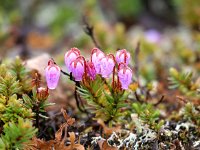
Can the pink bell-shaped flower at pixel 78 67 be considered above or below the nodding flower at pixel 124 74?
above

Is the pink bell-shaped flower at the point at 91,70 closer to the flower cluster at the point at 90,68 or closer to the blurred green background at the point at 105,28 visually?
the flower cluster at the point at 90,68

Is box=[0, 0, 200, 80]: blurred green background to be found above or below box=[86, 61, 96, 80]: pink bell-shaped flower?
above

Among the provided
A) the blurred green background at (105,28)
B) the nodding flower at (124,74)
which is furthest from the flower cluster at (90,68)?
the blurred green background at (105,28)

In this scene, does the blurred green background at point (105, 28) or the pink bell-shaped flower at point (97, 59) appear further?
the blurred green background at point (105, 28)

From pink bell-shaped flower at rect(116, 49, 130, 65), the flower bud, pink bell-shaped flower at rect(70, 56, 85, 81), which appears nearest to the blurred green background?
pink bell-shaped flower at rect(116, 49, 130, 65)

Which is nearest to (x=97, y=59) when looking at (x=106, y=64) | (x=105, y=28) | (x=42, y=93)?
(x=106, y=64)

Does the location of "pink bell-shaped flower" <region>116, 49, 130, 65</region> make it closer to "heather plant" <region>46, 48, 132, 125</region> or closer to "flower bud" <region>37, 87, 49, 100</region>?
"heather plant" <region>46, 48, 132, 125</region>

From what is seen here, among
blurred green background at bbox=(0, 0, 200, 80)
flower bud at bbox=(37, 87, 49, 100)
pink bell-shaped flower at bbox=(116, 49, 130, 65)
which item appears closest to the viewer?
flower bud at bbox=(37, 87, 49, 100)

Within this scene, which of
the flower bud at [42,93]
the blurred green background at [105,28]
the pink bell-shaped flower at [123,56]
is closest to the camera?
the flower bud at [42,93]

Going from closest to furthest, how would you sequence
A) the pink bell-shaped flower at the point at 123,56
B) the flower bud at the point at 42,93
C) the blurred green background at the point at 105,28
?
the flower bud at the point at 42,93, the pink bell-shaped flower at the point at 123,56, the blurred green background at the point at 105,28
